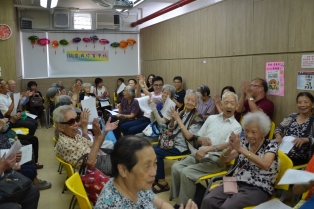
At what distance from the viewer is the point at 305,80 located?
375 cm

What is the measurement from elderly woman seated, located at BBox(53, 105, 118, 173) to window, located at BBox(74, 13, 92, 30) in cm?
685

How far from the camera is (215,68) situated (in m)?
5.54

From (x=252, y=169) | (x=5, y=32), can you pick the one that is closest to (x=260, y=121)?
(x=252, y=169)

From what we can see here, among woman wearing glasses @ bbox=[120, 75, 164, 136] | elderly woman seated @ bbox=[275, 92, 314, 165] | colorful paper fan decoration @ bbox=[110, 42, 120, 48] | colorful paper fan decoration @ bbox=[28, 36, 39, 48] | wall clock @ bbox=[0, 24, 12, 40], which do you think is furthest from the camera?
colorful paper fan decoration @ bbox=[110, 42, 120, 48]

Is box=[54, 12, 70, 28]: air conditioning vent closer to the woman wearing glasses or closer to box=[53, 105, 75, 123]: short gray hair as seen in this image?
the woman wearing glasses

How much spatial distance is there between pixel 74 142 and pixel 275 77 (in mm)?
2955

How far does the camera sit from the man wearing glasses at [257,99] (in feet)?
13.5

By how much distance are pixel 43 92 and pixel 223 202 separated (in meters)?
7.51

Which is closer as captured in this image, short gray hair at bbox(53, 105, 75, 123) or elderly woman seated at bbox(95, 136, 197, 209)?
elderly woman seated at bbox(95, 136, 197, 209)

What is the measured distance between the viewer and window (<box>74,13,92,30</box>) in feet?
29.9

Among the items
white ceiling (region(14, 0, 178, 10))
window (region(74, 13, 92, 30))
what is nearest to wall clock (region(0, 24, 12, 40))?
white ceiling (region(14, 0, 178, 10))

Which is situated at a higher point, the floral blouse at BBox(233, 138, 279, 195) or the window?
the window

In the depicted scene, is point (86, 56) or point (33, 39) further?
point (86, 56)

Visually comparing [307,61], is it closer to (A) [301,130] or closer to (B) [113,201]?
(A) [301,130]
